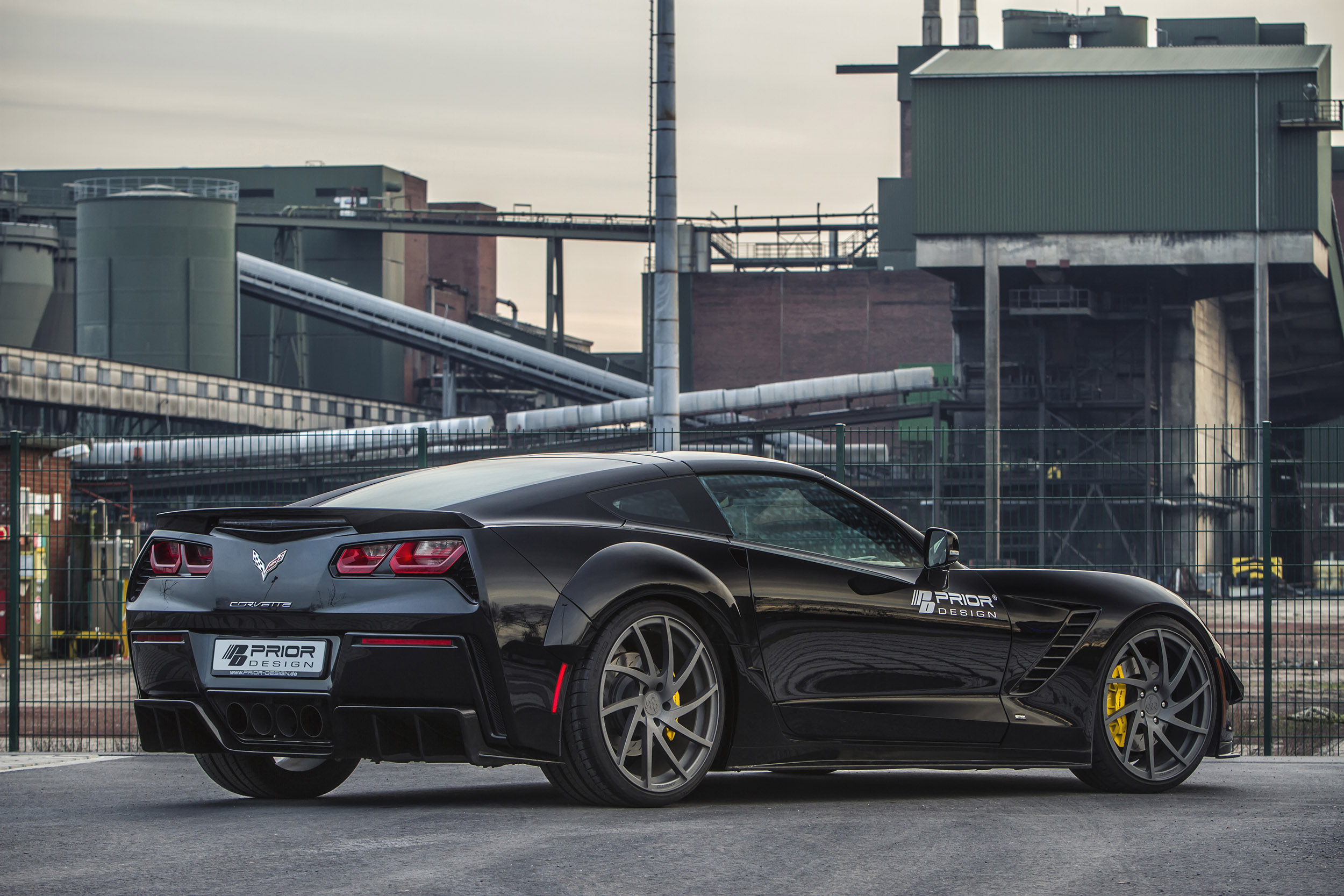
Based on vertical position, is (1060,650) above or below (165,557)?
below

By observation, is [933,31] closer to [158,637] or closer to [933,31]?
[933,31]

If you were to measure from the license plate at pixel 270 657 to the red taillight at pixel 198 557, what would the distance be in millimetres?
270

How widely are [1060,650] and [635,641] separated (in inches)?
79.8

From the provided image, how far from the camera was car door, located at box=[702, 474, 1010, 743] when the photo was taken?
5793mm

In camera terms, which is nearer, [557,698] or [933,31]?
[557,698]

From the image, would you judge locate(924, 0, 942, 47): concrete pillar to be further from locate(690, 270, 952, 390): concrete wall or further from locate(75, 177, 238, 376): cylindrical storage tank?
locate(75, 177, 238, 376): cylindrical storage tank

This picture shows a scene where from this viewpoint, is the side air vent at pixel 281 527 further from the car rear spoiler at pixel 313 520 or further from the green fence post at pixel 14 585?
the green fence post at pixel 14 585

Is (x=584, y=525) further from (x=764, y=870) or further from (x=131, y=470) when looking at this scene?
(x=131, y=470)

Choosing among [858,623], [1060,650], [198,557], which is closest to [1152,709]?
[1060,650]

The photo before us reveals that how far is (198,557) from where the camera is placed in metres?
5.52

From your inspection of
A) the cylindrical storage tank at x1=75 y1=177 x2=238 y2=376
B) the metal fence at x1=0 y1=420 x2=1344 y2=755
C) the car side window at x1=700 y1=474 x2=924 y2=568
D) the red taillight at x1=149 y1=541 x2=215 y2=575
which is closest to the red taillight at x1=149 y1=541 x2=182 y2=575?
the red taillight at x1=149 y1=541 x2=215 y2=575

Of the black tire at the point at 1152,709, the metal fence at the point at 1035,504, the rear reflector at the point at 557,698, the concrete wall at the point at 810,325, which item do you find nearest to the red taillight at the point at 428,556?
the rear reflector at the point at 557,698

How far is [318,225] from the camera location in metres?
68.2

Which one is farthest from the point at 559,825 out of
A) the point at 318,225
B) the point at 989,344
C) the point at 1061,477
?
the point at 318,225
